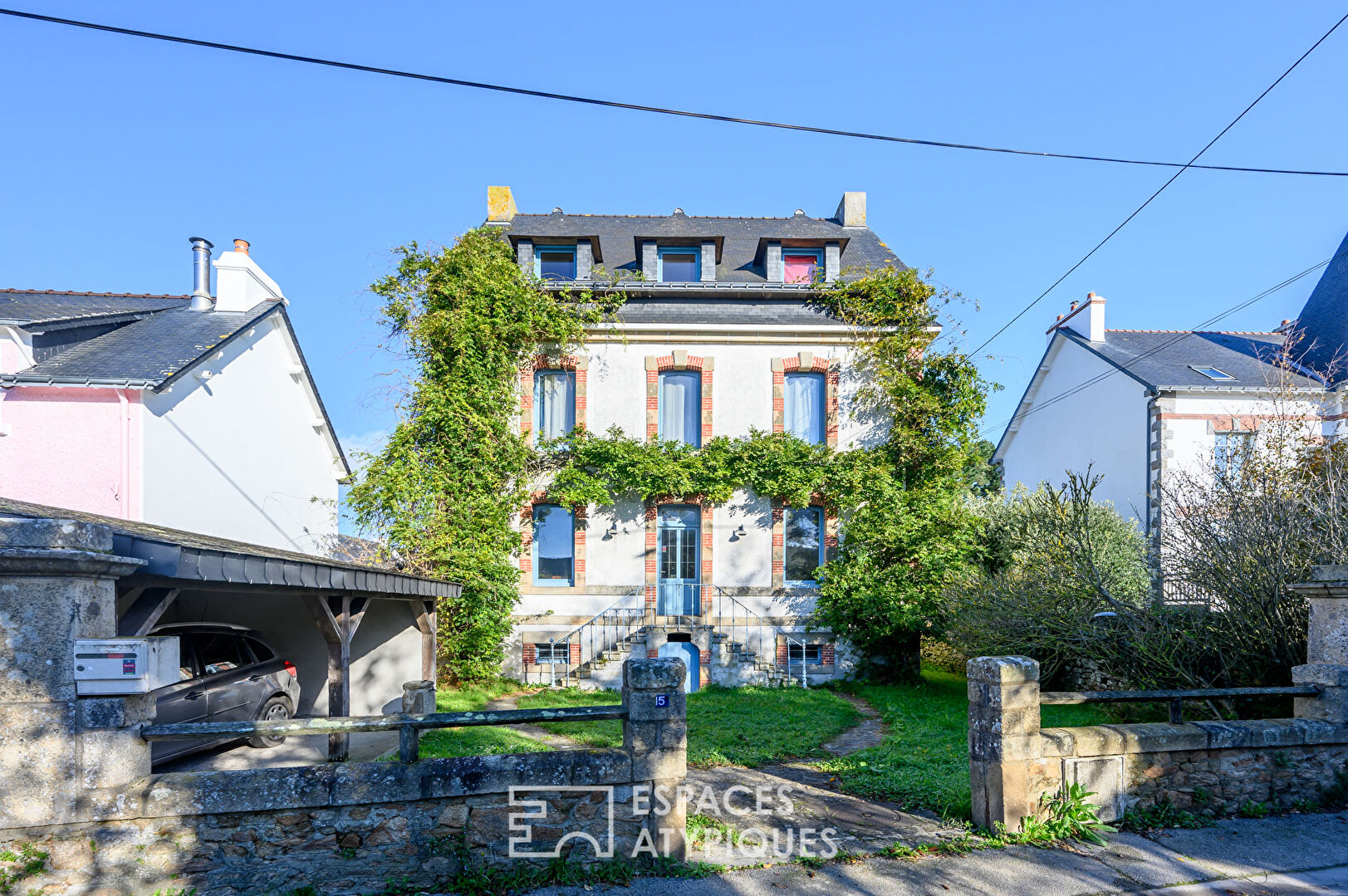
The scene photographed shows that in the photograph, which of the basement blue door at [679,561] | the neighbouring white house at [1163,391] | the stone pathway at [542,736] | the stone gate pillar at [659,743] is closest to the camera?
the stone gate pillar at [659,743]

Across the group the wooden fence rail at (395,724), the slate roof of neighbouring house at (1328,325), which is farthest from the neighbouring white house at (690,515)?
the slate roof of neighbouring house at (1328,325)

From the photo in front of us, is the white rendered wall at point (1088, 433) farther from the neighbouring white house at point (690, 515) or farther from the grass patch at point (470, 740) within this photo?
the grass patch at point (470, 740)

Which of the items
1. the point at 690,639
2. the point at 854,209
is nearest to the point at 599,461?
the point at 690,639

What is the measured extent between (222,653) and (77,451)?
4.31 m

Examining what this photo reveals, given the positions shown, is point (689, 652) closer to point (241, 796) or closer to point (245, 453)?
point (245, 453)

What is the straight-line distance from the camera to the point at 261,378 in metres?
13.3

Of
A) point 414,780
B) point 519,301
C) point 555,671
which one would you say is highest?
point 519,301

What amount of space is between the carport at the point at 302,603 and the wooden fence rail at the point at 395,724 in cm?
85

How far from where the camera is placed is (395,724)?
4453 mm

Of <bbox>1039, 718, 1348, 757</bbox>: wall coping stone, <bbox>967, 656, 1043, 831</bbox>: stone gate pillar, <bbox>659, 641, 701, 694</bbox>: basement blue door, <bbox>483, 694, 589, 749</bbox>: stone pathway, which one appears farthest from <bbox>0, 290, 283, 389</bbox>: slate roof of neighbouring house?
<bbox>1039, 718, 1348, 757</bbox>: wall coping stone

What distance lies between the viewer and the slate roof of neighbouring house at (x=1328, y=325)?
15.1 m

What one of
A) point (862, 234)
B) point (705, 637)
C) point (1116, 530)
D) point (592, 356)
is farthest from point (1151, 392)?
point (592, 356)

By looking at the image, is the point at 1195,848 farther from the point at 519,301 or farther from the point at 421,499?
the point at 519,301

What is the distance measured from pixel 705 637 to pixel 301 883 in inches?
390
